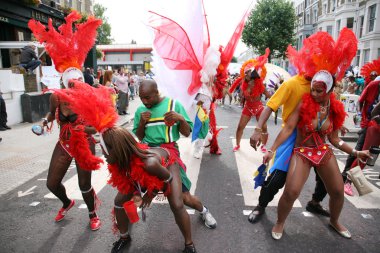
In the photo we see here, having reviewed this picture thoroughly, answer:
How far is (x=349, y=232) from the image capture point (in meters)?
3.10

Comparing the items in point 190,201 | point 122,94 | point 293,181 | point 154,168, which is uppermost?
point 154,168

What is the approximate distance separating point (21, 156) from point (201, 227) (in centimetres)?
437

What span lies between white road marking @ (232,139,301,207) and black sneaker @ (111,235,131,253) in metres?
1.66

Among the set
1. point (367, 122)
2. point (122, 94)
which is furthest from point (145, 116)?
point (122, 94)

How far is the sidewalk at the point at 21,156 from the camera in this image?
4688 mm

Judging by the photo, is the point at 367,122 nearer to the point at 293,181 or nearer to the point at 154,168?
the point at 293,181

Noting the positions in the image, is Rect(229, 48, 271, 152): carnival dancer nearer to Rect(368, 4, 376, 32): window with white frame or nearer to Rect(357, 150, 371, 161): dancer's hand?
Rect(357, 150, 371, 161): dancer's hand

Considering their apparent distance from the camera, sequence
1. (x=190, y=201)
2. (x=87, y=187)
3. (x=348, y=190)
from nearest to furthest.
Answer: (x=190, y=201)
(x=87, y=187)
(x=348, y=190)

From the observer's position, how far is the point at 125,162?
7.68 feet

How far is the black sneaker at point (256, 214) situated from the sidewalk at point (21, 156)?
346 centimetres

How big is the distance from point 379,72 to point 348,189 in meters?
2.05

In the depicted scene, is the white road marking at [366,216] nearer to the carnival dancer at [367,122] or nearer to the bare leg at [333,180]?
the carnival dancer at [367,122]

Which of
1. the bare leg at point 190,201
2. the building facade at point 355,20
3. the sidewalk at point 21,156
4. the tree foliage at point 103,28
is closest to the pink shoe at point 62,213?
the sidewalk at point 21,156

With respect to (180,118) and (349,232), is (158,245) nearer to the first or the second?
(180,118)
